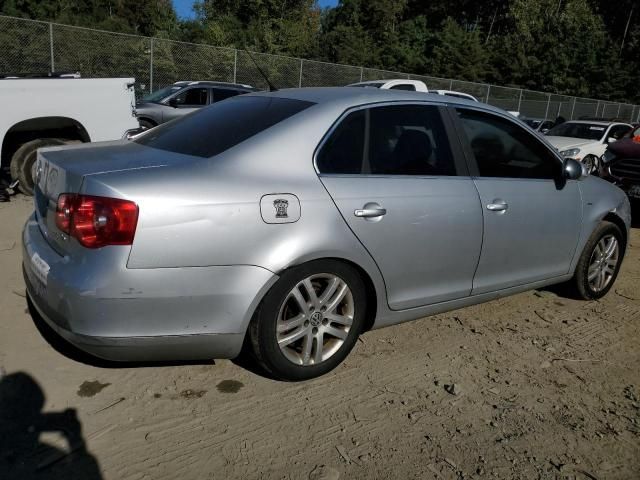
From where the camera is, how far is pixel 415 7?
2489 inches

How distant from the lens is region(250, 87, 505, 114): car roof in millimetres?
3316

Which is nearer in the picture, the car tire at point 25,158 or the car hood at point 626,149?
the car tire at point 25,158

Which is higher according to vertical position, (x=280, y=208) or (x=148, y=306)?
(x=280, y=208)

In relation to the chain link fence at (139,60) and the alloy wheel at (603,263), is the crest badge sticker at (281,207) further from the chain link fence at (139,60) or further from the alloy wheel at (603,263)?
the chain link fence at (139,60)

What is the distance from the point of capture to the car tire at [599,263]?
451 centimetres

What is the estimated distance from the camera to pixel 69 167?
9.23 feet

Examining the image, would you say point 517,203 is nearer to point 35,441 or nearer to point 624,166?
point 35,441

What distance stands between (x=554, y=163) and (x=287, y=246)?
239cm

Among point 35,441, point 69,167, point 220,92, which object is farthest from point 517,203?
point 220,92

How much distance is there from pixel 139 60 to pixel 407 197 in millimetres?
15556

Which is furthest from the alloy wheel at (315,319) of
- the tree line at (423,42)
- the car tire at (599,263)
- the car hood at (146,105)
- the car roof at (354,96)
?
the tree line at (423,42)

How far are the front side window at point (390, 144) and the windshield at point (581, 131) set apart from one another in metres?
10.6

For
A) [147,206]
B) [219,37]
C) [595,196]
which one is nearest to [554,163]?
[595,196]

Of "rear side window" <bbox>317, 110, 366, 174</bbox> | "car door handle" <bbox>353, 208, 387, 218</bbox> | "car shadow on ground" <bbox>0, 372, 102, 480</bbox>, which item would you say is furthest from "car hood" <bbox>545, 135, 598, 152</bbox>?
"car shadow on ground" <bbox>0, 372, 102, 480</bbox>
